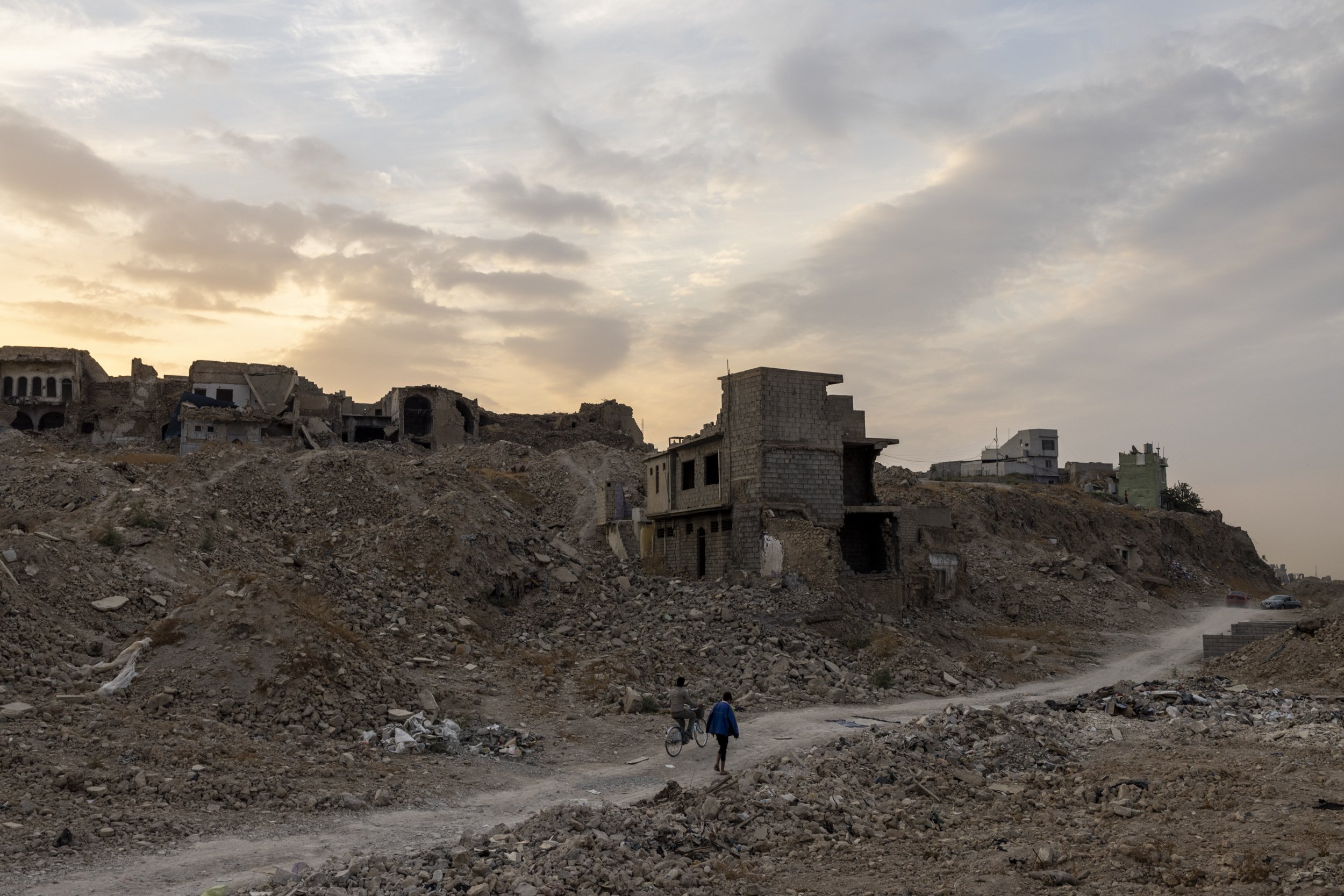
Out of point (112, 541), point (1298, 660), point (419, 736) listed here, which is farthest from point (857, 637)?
point (112, 541)

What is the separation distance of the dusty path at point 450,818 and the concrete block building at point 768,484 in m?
6.95

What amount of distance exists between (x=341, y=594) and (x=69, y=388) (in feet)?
125

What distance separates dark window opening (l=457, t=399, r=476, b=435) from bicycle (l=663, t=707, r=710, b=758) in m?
42.7

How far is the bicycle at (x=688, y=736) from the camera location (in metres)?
15.3

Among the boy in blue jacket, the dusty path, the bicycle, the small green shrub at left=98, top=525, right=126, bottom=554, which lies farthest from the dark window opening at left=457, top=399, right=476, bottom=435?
the boy in blue jacket

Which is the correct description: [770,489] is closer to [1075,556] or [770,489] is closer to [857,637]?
[857,637]

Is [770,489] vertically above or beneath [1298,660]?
above

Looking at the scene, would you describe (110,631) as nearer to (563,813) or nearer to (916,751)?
(563,813)

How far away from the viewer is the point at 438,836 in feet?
37.0

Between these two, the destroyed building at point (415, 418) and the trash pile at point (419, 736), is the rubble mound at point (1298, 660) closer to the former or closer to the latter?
the trash pile at point (419, 736)

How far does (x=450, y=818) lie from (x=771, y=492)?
54.4ft

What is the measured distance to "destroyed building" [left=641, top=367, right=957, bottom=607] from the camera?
87.5ft

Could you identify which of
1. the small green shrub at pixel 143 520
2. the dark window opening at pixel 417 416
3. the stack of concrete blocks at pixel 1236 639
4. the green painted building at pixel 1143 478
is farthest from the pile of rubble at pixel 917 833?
the green painted building at pixel 1143 478

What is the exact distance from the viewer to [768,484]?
27.5 meters
